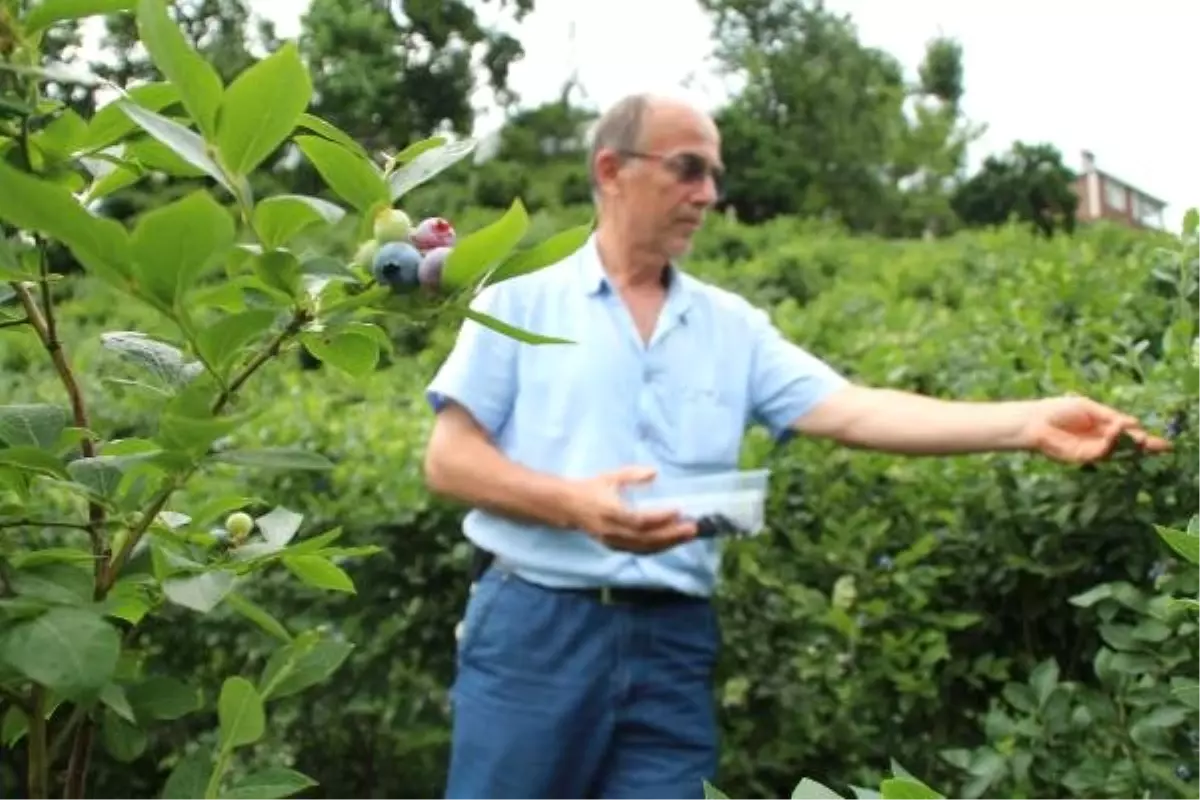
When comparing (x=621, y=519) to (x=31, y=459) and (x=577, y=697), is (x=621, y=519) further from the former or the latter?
(x=31, y=459)

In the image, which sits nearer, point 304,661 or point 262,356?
point 262,356

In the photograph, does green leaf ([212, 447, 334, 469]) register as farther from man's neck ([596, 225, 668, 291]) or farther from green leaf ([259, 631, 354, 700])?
man's neck ([596, 225, 668, 291])

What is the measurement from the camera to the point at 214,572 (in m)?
1.03

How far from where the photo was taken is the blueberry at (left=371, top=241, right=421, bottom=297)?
0.92 meters

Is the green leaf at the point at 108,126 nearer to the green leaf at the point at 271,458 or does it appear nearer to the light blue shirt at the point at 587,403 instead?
the green leaf at the point at 271,458

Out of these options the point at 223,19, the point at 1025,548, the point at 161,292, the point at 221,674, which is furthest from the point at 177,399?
the point at 223,19

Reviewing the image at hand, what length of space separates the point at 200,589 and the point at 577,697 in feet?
5.83

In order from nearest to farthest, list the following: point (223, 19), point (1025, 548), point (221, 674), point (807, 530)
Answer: point (1025, 548) < point (807, 530) < point (221, 674) < point (223, 19)

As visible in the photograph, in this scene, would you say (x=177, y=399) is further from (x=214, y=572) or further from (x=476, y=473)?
(x=476, y=473)

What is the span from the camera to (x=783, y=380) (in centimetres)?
307

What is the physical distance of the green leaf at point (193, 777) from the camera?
43.4 inches

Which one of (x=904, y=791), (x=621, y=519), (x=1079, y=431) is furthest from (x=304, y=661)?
(x=1079, y=431)

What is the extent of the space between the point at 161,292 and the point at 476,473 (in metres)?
1.91

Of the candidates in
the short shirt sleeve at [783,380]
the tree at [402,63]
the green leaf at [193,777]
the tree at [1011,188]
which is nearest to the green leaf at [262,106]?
the green leaf at [193,777]
